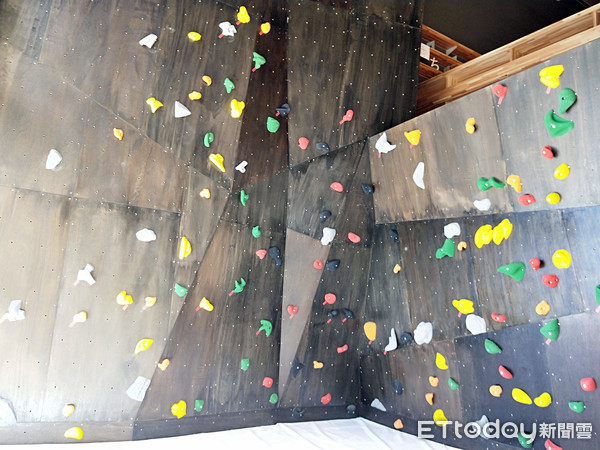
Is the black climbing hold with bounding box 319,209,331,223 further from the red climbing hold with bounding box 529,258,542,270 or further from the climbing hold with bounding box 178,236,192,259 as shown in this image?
the red climbing hold with bounding box 529,258,542,270

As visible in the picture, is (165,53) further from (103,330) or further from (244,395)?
(244,395)

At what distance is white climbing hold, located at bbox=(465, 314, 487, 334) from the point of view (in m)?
2.96

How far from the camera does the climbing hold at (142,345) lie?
3131 mm

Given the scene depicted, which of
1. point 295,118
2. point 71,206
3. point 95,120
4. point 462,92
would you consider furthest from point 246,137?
point 462,92

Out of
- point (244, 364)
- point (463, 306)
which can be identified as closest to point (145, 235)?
point (244, 364)

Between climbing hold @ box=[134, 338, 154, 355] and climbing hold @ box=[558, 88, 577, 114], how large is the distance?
2652mm

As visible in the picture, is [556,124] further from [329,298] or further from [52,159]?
[52,159]

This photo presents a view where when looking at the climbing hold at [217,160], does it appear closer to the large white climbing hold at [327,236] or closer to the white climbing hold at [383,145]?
the large white climbing hold at [327,236]

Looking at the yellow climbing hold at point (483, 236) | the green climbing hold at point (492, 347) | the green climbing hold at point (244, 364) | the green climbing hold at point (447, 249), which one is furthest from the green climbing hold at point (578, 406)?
the green climbing hold at point (244, 364)

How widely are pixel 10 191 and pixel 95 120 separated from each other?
24.7 inches

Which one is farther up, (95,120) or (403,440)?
(95,120)

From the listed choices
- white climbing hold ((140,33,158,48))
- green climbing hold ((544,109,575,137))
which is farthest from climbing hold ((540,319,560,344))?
white climbing hold ((140,33,158,48))

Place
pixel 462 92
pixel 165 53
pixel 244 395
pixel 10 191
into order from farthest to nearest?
pixel 462 92 < pixel 244 395 < pixel 165 53 < pixel 10 191

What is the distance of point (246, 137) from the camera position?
138 inches
